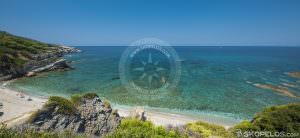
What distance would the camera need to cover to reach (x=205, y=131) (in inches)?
528

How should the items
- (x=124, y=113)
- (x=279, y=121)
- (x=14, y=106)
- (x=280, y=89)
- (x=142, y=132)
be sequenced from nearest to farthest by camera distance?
(x=142, y=132)
(x=279, y=121)
(x=14, y=106)
(x=124, y=113)
(x=280, y=89)

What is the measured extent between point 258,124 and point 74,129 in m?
11.6

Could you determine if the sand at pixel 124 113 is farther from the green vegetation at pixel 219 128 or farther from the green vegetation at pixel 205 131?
the green vegetation at pixel 219 128

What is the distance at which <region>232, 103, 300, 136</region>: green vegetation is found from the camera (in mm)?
11508

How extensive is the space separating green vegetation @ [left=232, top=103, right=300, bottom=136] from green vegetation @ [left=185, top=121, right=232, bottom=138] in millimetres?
902

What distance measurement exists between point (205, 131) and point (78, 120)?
28.0 ft

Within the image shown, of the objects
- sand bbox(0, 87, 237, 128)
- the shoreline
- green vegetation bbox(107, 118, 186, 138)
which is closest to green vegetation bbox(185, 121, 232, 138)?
green vegetation bbox(107, 118, 186, 138)

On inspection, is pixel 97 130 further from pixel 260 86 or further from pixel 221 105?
pixel 260 86


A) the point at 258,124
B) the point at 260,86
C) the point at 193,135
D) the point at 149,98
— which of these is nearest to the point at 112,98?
the point at 149,98

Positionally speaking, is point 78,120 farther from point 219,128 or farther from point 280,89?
point 280,89

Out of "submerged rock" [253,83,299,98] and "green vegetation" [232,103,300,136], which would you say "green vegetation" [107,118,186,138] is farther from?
"submerged rock" [253,83,299,98]

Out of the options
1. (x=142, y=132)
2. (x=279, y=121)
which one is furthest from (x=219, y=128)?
(x=142, y=132)

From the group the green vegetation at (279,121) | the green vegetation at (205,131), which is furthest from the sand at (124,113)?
the green vegetation at (279,121)

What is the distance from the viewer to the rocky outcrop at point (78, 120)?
13.0 meters
